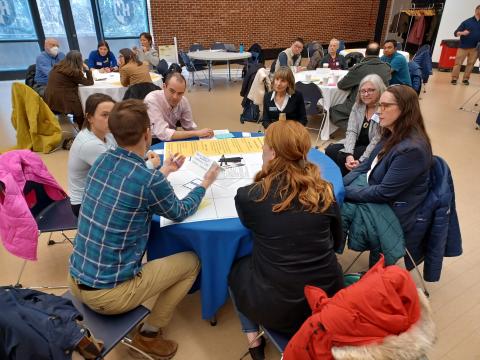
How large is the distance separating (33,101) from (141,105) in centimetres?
330

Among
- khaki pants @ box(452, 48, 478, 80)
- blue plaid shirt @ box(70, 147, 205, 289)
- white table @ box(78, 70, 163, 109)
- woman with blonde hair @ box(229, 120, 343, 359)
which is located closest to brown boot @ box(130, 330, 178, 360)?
blue plaid shirt @ box(70, 147, 205, 289)

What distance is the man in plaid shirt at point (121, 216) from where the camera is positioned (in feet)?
4.64

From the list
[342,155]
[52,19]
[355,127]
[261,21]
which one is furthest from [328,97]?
[52,19]

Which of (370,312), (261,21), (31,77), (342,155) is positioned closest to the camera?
(370,312)

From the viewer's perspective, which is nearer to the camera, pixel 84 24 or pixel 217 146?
pixel 217 146

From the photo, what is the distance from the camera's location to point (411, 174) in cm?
181

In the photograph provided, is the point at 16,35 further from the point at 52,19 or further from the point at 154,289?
the point at 154,289

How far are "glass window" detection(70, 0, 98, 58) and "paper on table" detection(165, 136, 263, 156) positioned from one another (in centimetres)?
857

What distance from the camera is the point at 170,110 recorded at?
2.87 m

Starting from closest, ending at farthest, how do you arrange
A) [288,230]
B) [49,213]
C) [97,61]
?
[288,230], [49,213], [97,61]

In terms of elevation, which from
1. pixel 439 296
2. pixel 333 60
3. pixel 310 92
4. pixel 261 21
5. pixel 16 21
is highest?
pixel 16 21

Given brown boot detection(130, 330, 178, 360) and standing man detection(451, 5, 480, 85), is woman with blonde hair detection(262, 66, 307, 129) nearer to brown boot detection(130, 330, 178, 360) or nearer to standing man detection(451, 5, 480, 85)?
brown boot detection(130, 330, 178, 360)

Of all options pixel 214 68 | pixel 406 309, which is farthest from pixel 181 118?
pixel 214 68

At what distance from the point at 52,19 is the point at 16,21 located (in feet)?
2.69
